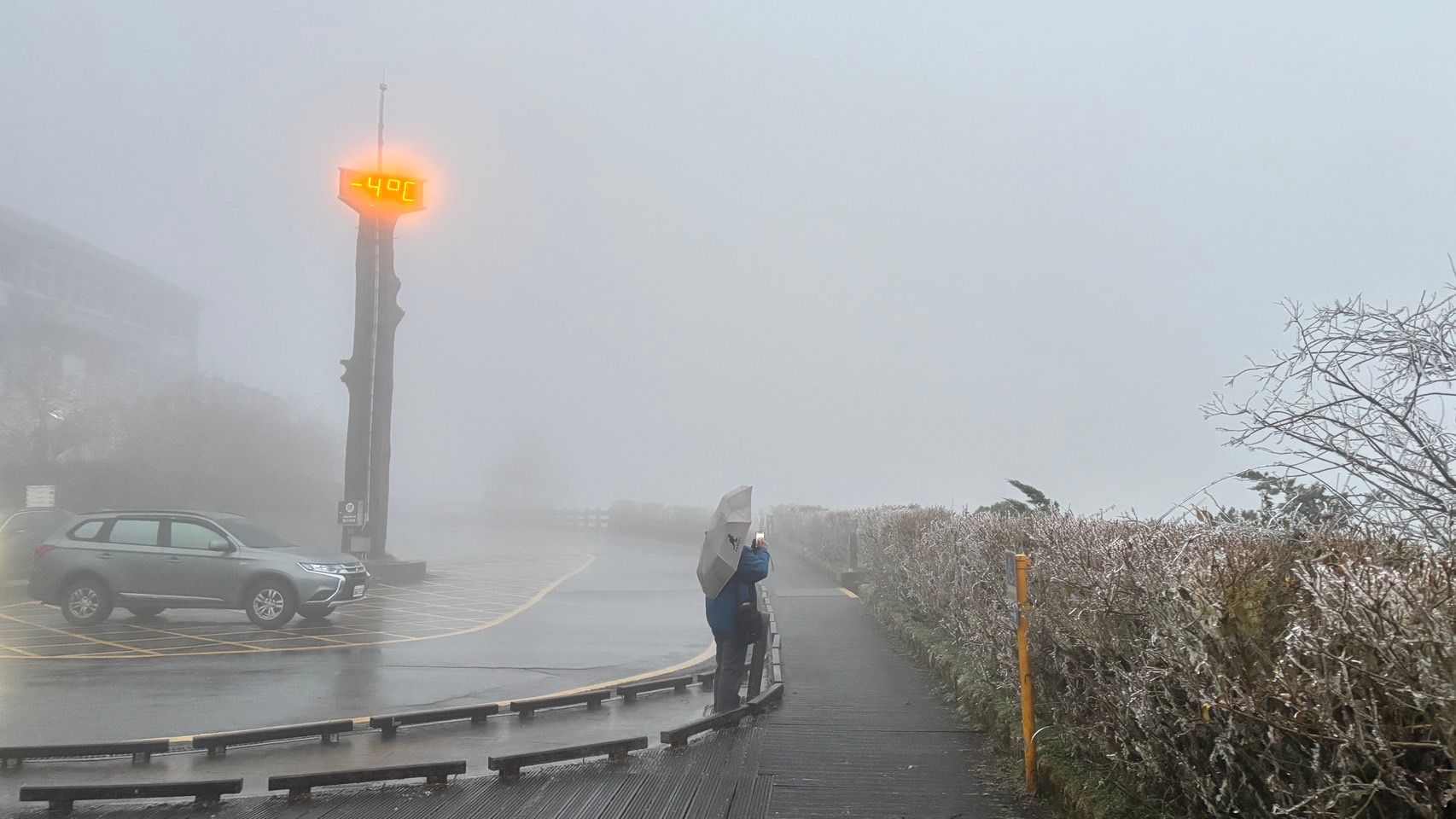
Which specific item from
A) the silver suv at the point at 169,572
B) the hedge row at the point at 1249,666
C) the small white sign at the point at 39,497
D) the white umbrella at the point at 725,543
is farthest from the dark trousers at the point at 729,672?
the small white sign at the point at 39,497

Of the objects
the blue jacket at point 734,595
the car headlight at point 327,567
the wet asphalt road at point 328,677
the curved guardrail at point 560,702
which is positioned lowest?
the wet asphalt road at point 328,677

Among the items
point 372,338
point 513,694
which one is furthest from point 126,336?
point 513,694

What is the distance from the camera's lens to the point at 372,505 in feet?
77.8

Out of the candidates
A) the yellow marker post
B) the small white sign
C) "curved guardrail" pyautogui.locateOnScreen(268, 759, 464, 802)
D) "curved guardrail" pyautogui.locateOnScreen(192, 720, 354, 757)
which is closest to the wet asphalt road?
"curved guardrail" pyautogui.locateOnScreen(192, 720, 354, 757)

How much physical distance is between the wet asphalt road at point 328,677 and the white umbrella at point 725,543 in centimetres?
324

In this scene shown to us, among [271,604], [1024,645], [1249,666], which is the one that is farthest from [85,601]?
[1249,666]

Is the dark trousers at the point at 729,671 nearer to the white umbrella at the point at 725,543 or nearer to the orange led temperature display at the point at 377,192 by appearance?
the white umbrella at the point at 725,543

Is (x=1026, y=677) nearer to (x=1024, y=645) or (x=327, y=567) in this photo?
(x=1024, y=645)

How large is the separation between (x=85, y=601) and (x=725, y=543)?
11.8 m

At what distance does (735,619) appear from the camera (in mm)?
8383

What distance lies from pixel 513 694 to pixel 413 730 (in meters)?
1.92

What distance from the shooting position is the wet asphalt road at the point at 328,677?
357 inches

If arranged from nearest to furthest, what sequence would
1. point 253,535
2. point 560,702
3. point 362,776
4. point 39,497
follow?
point 362,776
point 560,702
point 253,535
point 39,497

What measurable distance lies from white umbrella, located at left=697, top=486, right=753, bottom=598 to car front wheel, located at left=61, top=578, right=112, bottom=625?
1130 cm
